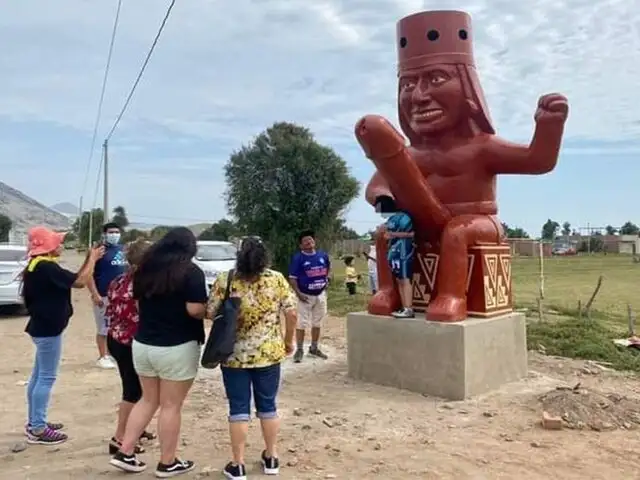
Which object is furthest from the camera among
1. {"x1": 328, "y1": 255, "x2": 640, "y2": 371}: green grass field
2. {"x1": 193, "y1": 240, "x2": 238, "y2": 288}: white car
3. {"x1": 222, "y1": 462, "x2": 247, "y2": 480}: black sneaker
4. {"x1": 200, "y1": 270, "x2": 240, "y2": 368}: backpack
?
{"x1": 193, "y1": 240, "x2": 238, "y2": 288}: white car

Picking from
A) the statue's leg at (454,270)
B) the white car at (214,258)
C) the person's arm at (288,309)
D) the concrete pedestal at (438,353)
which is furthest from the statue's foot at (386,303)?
the white car at (214,258)

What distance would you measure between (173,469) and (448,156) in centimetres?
402

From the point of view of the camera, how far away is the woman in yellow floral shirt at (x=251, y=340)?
4.19m

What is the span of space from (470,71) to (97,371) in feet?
17.0

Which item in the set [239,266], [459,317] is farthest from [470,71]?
[239,266]

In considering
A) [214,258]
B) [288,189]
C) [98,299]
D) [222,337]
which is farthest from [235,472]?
[288,189]

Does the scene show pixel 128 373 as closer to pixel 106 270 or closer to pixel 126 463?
pixel 126 463

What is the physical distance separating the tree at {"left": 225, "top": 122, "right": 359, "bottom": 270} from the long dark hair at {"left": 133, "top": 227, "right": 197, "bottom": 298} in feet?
57.6

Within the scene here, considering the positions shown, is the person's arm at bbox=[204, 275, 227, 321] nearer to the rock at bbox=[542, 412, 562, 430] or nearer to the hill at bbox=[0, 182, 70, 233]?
the rock at bbox=[542, 412, 562, 430]

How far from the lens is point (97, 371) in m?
7.77

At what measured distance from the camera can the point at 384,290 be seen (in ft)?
23.7

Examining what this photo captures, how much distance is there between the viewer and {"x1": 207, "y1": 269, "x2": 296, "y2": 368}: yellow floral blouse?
4.18 metres

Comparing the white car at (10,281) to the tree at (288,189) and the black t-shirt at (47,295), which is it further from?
the tree at (288,189)

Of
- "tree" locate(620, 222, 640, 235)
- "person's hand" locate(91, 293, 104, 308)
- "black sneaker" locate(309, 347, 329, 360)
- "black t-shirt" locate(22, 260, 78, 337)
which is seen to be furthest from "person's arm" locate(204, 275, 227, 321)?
"tree" locate(620, 222, 640, 235)
